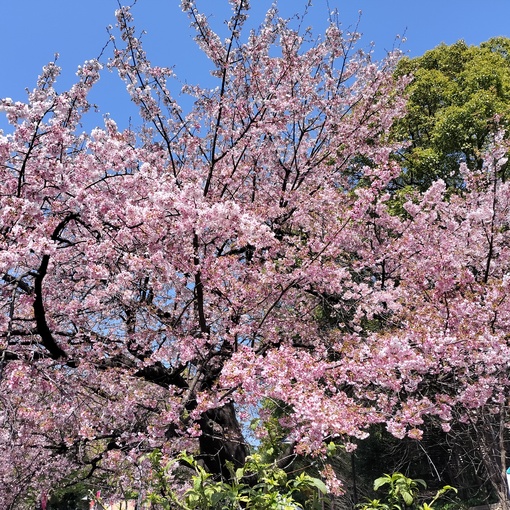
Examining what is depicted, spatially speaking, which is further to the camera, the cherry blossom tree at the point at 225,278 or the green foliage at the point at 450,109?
the green foliage at the point at 450,109

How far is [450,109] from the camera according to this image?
41.0 ft

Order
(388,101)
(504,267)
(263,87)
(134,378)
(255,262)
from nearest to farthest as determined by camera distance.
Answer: (134,378), (255,262), (263,87), (504,267), (388,101)

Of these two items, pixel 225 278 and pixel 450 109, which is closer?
pixel 225 278

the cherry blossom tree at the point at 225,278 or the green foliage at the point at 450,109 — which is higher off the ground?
the green foliage at the point at 450,109

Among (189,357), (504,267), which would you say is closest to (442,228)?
(504,267)

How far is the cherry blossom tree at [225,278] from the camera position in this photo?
180 inches

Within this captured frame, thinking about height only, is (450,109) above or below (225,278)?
above

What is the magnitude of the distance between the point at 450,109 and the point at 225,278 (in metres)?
9.64

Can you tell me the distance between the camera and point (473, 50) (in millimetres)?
14109

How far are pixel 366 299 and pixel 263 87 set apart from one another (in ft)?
10.8

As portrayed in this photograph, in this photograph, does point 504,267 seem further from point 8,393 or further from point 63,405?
point 8,393

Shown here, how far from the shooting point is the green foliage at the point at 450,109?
40.3ft

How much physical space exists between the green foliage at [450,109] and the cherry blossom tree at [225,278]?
4305mm

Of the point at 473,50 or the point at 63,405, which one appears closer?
the point at 63,405
